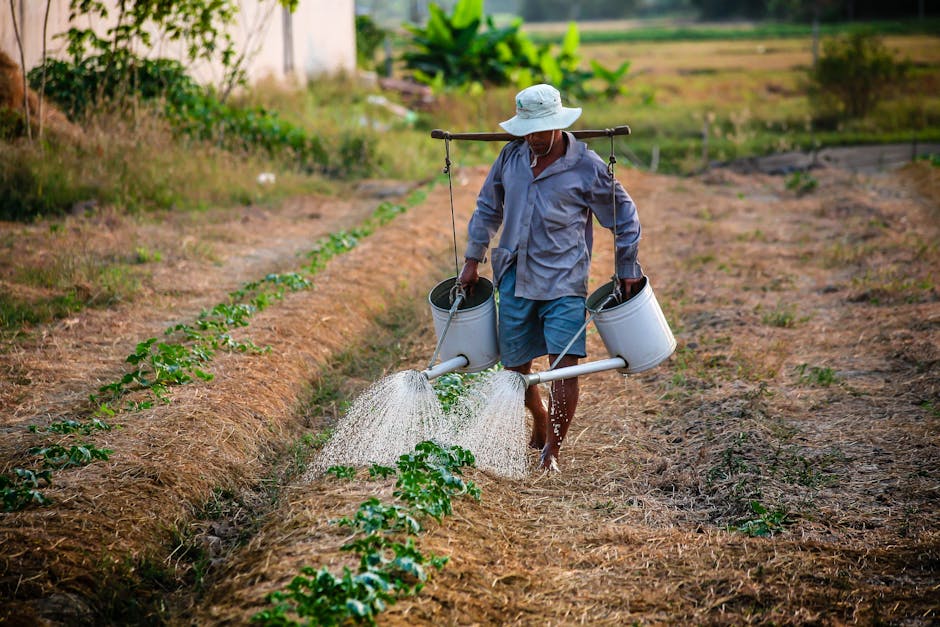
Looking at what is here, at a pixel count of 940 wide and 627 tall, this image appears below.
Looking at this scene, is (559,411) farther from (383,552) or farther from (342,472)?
(383,552)

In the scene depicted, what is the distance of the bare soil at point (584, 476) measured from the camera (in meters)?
3.57

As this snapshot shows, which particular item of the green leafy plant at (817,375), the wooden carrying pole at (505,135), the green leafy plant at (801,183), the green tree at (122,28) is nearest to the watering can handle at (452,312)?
the wooden carrying pole at (505,135)

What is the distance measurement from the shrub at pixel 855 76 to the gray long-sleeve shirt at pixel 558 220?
18.0m

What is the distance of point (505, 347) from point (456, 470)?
0.67m

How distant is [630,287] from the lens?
4613mm

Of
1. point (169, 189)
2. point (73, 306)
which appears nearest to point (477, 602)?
point (73, 306)

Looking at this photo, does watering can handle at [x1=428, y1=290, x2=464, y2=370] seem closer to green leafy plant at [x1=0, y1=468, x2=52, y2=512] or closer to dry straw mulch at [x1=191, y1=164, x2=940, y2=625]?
dry straw mulch at [x1=191, y1=164, x2=940, y2=625]

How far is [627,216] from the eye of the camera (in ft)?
14.6

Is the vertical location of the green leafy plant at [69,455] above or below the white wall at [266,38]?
below

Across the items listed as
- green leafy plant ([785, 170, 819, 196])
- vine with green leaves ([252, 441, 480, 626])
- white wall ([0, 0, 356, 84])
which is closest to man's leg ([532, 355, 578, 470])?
vine with green leaves ([252, 441, 480, 626])

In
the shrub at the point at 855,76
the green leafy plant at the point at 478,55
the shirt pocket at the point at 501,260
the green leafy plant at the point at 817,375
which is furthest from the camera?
the green leafy plant at the point at 478,55

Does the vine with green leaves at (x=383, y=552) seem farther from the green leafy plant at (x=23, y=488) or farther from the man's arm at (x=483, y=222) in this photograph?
the green leafy plant at (x=23, y=488)

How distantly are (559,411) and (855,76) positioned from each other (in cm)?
1837

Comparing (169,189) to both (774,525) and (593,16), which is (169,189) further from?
(593,16)
